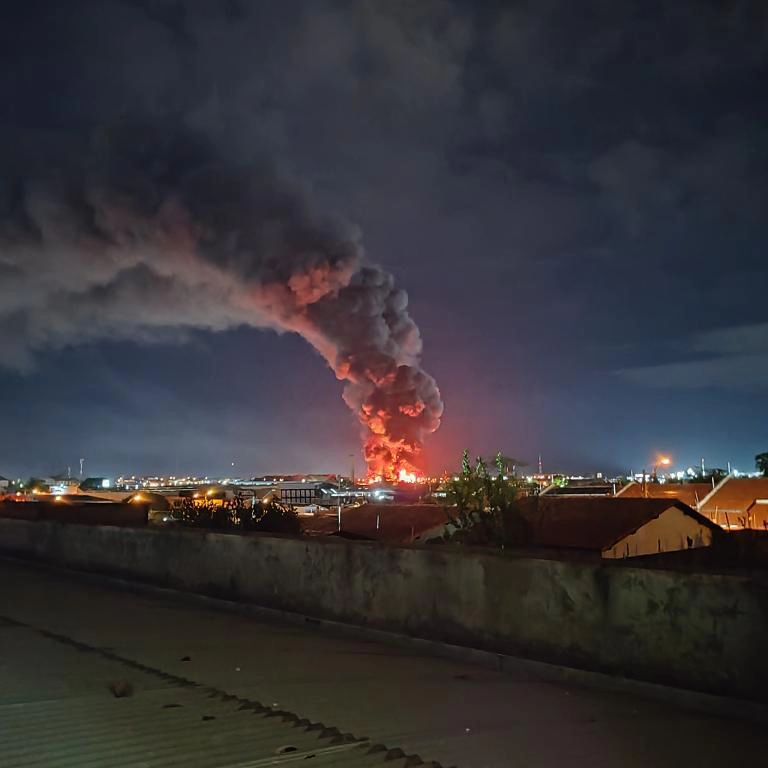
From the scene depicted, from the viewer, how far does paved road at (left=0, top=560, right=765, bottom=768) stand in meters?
4.87

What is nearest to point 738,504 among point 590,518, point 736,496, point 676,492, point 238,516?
point 736,496

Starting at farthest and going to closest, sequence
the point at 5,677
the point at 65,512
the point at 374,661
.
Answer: the point at 65,512 < the point at 374,661 < the point at 5,677

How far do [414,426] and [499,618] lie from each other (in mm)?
74289

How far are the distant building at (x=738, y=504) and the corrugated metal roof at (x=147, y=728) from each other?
109 feet

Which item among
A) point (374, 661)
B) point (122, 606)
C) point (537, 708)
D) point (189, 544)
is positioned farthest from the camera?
point (189, 544)

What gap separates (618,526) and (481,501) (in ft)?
33.7

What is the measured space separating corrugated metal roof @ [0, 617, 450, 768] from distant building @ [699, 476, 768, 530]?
33.1 metres

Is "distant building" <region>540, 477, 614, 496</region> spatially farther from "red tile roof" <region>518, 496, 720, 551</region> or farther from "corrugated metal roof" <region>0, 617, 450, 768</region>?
"corrugated metal roof" <region>0, 617, 450, 768</region>

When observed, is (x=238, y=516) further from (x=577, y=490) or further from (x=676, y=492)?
(x=577, y=490)

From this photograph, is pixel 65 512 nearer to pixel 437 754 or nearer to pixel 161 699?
pixel 161 699

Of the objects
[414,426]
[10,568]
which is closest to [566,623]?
[10,568]

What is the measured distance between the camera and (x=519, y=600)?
23.2ft

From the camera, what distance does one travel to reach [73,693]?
5.98 m

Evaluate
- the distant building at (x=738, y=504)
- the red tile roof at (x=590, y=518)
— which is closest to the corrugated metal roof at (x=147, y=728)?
the red tile roof at (x=590, y=518)
